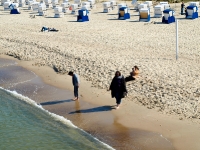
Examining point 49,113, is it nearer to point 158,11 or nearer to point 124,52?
point 124,52

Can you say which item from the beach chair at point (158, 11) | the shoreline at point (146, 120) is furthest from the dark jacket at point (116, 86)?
the beach chair at point (158, 11)

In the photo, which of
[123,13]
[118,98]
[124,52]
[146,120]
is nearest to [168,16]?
[123,13]

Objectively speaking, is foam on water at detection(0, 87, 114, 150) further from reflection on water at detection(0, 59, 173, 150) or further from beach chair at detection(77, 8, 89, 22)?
beach chair at detection(77, 8, 89, 22)

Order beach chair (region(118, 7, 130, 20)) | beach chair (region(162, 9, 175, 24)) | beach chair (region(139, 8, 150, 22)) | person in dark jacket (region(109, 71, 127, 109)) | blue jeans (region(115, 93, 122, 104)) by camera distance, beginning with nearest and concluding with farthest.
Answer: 1. person in dark jacket (region(109, 71, 127, 109))
2. blue jeans (region(115, 93, 122, 104))
3. beach chair (region(162, 9, 175, 24))
4. beach chair (region(139, 8, 150, 22))
5. beach chair (region(118, 7, 130, 20))

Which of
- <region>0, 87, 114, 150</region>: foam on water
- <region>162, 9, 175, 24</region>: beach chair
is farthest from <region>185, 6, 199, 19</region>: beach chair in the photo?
<region>0, 87, 114, 150</region>: foam on water

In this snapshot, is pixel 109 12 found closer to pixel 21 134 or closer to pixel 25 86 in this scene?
pixel 25 86

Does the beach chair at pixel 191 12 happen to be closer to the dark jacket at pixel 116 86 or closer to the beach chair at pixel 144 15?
the beach chair at pixel 144 15

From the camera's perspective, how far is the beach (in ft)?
42.3

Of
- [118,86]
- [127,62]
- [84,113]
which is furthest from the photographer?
[127,62]

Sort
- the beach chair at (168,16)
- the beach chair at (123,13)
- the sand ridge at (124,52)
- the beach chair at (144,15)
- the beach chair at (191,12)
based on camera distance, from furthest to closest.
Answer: the beach chair at (123,13), the beach chair at (144,15), the beach chair at (191,12), the beach chair at (168,16), the sand ridge at (124,52)

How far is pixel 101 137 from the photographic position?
471 inches

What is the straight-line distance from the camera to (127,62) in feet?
60.6

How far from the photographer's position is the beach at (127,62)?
1288cm

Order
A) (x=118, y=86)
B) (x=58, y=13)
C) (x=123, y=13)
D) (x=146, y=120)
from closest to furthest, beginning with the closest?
(x=146, y=120) < (x=118, y=86) < (x=123, y=13) < (x=58, y=13)
